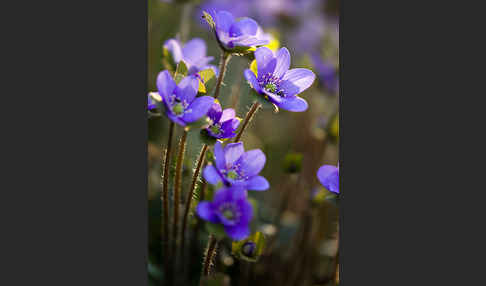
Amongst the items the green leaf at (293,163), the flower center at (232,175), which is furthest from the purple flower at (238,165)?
the green leaf at (293,163)

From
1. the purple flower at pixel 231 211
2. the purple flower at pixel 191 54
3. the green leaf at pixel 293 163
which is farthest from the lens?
the green leaf at pixel 293 163

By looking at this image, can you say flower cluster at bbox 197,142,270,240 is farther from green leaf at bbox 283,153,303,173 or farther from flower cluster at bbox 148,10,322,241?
green leaf at bbox 283,153,303,173

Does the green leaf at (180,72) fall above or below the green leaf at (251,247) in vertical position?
above

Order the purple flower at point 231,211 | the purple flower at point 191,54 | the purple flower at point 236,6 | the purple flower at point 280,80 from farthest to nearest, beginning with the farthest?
the purple flower at point 236,6
the purple flower at point 191,54
the purple flower at point 280,80
the purple flower at point 231,211

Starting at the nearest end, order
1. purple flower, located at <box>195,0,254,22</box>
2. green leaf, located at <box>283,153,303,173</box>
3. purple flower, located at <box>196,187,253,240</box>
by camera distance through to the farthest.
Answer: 1. purple flower, located at <box>196,187,253,240</box>
2. green leaf, located at <box>283,153,303,173</box>
3. purple flower, located at <box>195,0,254,22</box>

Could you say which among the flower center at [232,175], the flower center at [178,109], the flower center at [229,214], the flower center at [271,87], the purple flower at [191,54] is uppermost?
the purple flower at [191,54]

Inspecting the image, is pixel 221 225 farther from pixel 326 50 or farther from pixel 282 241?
pixel 326 50

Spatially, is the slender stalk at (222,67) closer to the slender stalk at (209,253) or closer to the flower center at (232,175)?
the flower center at (232,175)

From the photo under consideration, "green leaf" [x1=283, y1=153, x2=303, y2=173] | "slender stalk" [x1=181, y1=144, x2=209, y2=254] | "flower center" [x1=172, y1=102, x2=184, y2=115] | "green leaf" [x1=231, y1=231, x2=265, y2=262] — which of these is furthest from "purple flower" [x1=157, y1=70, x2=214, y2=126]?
"green leaf" [x1=283, y1=153, x2=303, y2=173]
